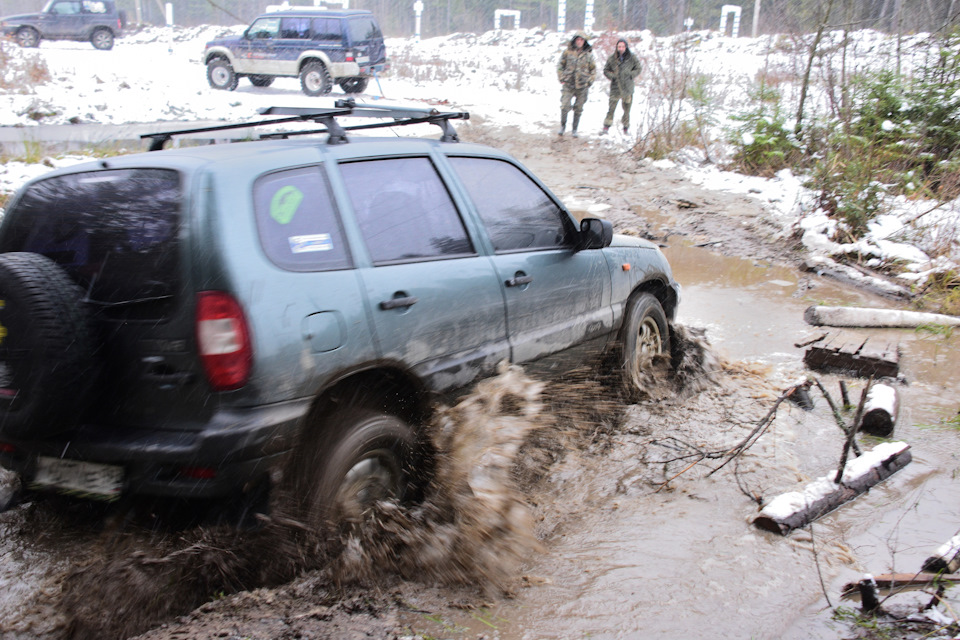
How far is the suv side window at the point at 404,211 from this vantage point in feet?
9.79

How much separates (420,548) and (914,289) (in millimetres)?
6463

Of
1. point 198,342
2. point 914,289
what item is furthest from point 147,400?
point 914,289

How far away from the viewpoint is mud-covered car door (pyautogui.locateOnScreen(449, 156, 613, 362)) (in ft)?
11.6

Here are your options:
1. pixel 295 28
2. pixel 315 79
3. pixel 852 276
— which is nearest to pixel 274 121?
pixel 852 276

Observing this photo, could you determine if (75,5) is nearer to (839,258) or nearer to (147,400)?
(839,258)

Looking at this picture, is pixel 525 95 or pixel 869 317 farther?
pixel 525 95

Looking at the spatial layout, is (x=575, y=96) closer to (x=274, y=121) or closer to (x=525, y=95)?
(x=525, y=95)

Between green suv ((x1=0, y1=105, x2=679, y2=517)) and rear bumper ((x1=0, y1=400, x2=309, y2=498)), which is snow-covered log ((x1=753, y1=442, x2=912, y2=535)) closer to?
green suv ((x1=0, y1=105, x2=679, y2=517))

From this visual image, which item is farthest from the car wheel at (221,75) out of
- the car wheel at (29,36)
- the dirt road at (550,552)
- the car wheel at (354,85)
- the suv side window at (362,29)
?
the dirt road at (550,552)

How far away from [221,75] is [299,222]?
2226 cm

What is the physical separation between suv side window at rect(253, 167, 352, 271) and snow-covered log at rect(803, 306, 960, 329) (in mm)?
5250

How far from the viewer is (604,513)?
3398 millimetres

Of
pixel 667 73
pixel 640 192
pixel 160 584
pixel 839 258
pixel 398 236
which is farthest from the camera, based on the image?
pixel 667 73

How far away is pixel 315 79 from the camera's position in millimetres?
21531
